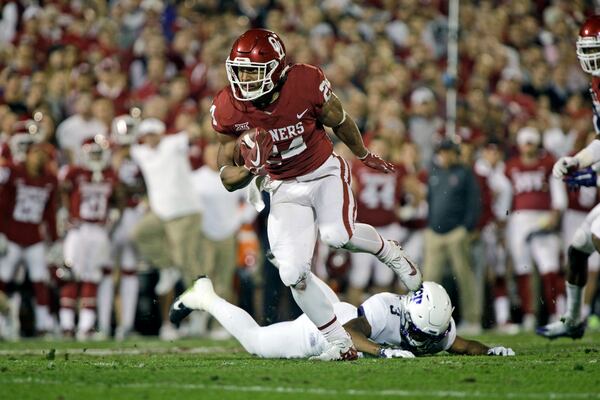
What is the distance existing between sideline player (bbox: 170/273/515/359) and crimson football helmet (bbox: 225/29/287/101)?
4.09ft

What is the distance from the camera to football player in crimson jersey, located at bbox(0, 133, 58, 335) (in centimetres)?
1202

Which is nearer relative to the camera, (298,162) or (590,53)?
(298,162)

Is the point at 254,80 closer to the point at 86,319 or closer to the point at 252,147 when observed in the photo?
the point at 252,147

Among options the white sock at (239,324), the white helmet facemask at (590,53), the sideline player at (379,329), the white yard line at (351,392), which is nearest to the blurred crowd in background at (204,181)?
the white sock at (239,324)

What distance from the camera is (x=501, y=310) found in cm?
1307

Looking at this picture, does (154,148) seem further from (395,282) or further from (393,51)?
(393,51)

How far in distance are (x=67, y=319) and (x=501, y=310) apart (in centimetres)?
464

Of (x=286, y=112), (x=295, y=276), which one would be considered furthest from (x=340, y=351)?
(x=286, y=112)

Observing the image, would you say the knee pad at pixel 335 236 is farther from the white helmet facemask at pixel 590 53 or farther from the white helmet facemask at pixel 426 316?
the white helmet facemask at pixel 590 53

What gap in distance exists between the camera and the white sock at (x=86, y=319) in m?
11.9

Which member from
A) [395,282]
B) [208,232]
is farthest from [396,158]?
[208,232]

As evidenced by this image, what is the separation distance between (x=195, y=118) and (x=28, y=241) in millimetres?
2388

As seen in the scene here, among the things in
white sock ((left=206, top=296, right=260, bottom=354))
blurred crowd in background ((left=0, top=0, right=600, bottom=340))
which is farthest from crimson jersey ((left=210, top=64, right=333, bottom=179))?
blurred crowd in background ((left=0, top=0, right=600, bottom=340))

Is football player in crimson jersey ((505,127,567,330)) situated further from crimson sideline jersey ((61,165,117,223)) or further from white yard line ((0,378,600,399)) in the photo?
white yard line ((0,378,600,399))
